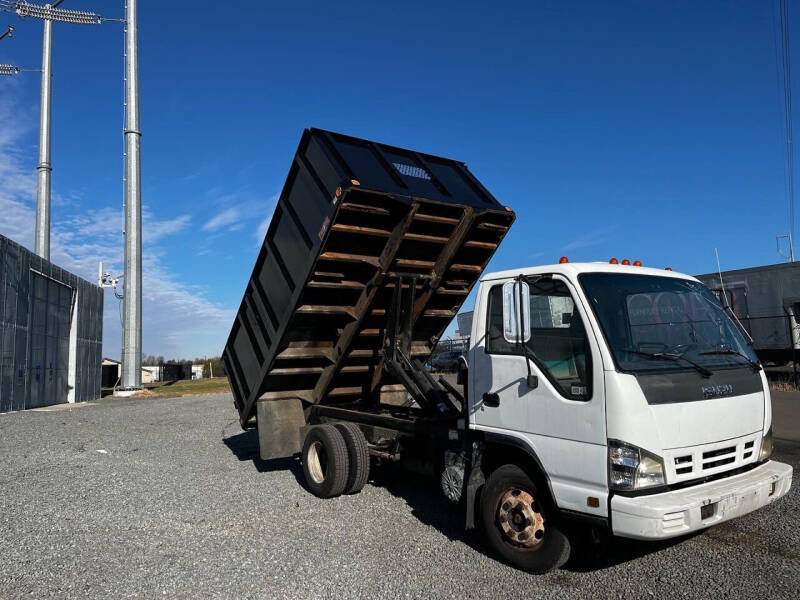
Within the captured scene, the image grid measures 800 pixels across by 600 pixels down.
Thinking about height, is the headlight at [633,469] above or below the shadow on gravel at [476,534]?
above

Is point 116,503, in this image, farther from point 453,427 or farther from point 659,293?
point 659,293

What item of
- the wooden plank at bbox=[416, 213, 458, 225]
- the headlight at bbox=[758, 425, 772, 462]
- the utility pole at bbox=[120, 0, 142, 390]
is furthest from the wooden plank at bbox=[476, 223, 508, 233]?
the utility pole at bbox=[120, 0, 142, 390]

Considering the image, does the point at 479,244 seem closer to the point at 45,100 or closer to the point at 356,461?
the point at 356,461

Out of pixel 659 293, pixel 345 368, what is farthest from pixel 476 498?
pixel 345 368

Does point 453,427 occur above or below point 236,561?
above

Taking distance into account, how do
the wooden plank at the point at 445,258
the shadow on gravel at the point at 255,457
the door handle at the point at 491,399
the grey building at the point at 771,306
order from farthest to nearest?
the grey building at the point at 771,306, the shadow on gravel at the point at 255,457, the wooden plank at the point at 445,258, the door handle at the point at 491,399

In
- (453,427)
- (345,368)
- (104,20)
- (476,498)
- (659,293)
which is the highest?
(104,20)

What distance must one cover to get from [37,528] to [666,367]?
596cm

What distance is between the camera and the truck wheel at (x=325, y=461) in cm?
644

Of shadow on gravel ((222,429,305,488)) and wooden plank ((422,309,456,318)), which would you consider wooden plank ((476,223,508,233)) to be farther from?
shadow on gravel ((222,429,305,488))

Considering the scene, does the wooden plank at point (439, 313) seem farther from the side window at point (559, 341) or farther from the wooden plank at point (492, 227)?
the side window at point (559, 341)

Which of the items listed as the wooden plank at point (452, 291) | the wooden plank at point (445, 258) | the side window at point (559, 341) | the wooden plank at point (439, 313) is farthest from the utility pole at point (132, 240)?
the side window at point (559, 341)

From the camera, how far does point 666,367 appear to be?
12.9 feet

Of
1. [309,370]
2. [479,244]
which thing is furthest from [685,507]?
[309,370]
